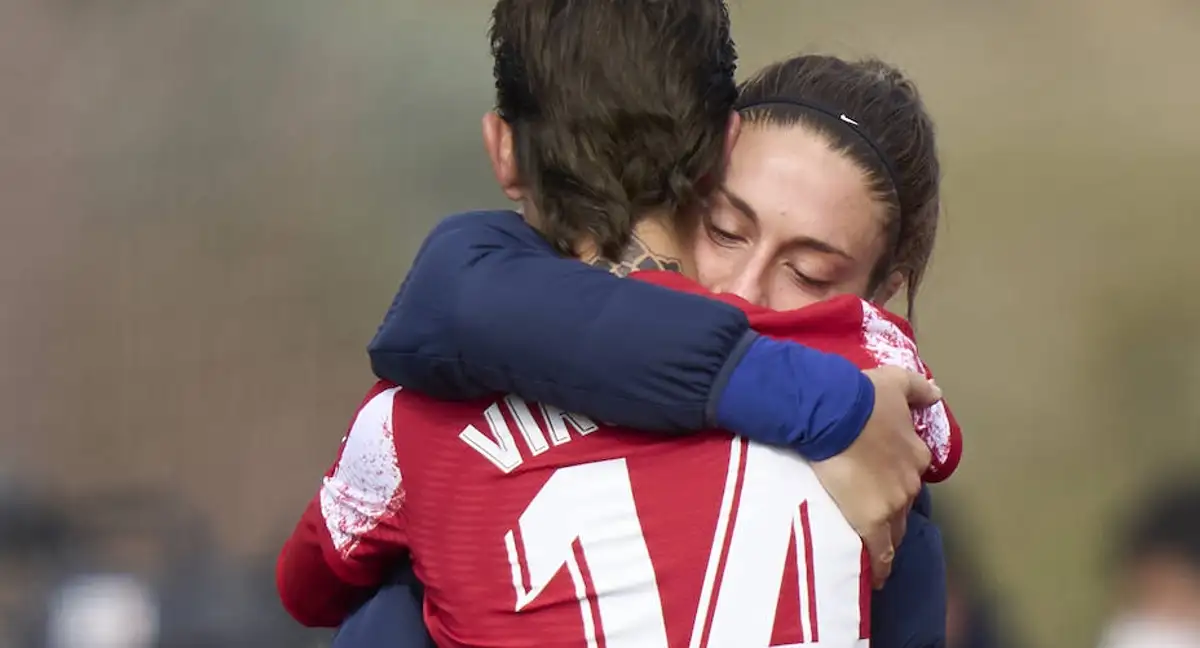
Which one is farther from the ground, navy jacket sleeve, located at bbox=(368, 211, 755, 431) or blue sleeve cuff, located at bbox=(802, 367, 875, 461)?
navy jacket sleeve, located at bbox=(368, 211, 755, 431)

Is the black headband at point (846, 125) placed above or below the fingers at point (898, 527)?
above

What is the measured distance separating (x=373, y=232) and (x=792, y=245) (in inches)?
56.4

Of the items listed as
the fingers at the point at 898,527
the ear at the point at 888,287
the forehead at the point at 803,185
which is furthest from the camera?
the ear at the point at 888,287

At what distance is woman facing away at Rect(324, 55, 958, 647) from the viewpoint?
795 mm

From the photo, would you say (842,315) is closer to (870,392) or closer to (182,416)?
(870,392)

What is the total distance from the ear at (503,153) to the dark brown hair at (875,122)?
10.2 inches

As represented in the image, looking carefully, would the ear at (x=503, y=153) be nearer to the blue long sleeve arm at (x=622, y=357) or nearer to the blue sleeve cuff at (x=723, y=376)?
the blue long sleeve arm at (x=622, y=357)

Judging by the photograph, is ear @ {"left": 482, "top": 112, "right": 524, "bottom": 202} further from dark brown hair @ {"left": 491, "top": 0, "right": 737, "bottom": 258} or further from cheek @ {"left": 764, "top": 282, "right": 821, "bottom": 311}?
cheek @ {"left": 764, "top": 282, "right": 821, "bottom": 311}

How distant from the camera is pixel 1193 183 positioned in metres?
2.22

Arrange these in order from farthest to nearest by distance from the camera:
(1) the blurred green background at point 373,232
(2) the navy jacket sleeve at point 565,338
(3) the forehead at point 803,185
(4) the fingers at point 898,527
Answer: (1) the blurred green background at point 373,232 < (3) the forehead at point 803,185 < (4) the fingers at point 898,527 < (2) the navy jacket sleeve at point 565,338

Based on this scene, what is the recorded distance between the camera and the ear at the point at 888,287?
114 centimetres

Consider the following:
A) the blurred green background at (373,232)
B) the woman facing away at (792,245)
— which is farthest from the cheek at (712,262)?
the blurred green background at (373,232)

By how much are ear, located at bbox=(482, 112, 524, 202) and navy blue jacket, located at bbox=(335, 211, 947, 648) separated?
2.5 inches

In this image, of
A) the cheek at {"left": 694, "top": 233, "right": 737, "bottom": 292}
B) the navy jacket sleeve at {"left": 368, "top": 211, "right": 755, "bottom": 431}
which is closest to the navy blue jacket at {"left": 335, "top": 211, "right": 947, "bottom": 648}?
the navy jacket sleeve at {"left": 368, "top": 211, "right": 755, "bottom": 431}
